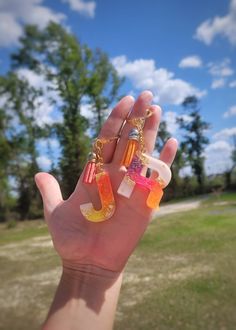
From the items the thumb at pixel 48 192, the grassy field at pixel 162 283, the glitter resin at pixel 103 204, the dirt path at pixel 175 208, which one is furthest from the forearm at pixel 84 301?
the dirt path at pixel 175 208

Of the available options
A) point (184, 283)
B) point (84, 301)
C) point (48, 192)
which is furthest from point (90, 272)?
point (184, 283)

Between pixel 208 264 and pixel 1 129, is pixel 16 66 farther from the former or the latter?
pixel 208 264

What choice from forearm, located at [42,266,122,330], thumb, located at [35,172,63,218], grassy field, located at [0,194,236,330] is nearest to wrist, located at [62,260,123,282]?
forearm, located at [42,266,122,330]

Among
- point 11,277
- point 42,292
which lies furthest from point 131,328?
point 11,277

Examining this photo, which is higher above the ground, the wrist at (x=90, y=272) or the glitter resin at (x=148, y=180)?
the glitter resin at (x=148, y=180)

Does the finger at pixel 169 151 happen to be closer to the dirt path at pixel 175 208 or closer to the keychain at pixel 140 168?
the keychain at pixel 140 168

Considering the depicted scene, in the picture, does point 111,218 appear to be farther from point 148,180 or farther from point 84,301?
point 84,301
